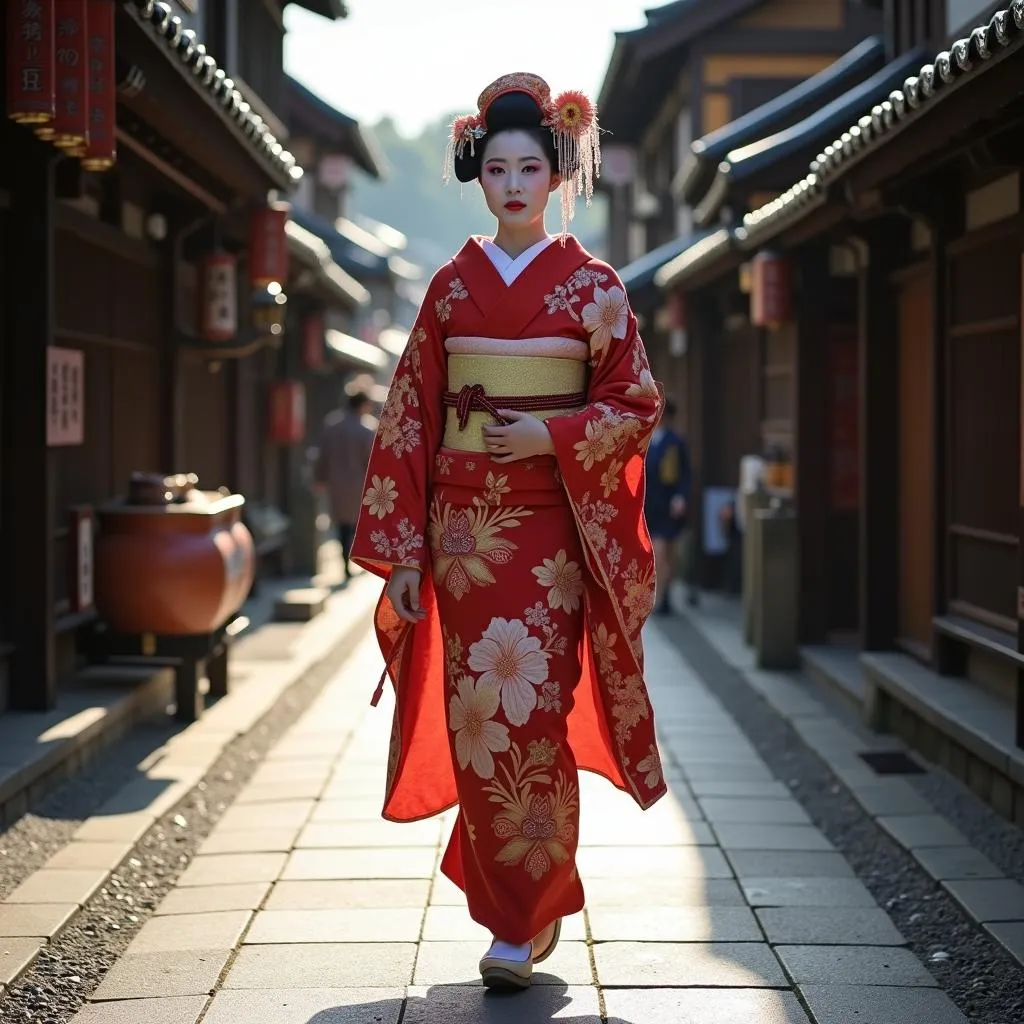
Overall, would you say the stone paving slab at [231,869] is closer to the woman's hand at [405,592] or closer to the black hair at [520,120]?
the woman's hand at [405,592]

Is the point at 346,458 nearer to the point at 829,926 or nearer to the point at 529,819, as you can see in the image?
the point at 829,926

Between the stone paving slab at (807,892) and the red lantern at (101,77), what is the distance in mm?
4056

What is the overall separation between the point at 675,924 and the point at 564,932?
375 millimetres

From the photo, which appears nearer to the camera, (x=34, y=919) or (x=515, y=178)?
(x=515, y=178)

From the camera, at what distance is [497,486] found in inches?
184

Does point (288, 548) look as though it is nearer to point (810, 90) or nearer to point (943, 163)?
point (810, 90)

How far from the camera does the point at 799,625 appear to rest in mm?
11359

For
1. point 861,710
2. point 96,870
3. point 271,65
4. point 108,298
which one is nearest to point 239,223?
point 108,298

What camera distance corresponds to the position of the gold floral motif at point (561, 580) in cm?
469

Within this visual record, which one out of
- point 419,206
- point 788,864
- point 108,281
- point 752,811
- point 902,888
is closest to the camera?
point 902,888

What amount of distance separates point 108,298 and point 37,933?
5692 millimetres

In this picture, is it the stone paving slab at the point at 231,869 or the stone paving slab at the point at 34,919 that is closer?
the stone paving slab at the point at 34,919

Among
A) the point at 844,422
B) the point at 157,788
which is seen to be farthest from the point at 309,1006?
the point at 844,422

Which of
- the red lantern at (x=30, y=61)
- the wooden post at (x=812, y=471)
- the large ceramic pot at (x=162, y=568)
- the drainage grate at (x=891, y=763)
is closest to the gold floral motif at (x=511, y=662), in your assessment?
the red lantern at (x=30, y=61)
